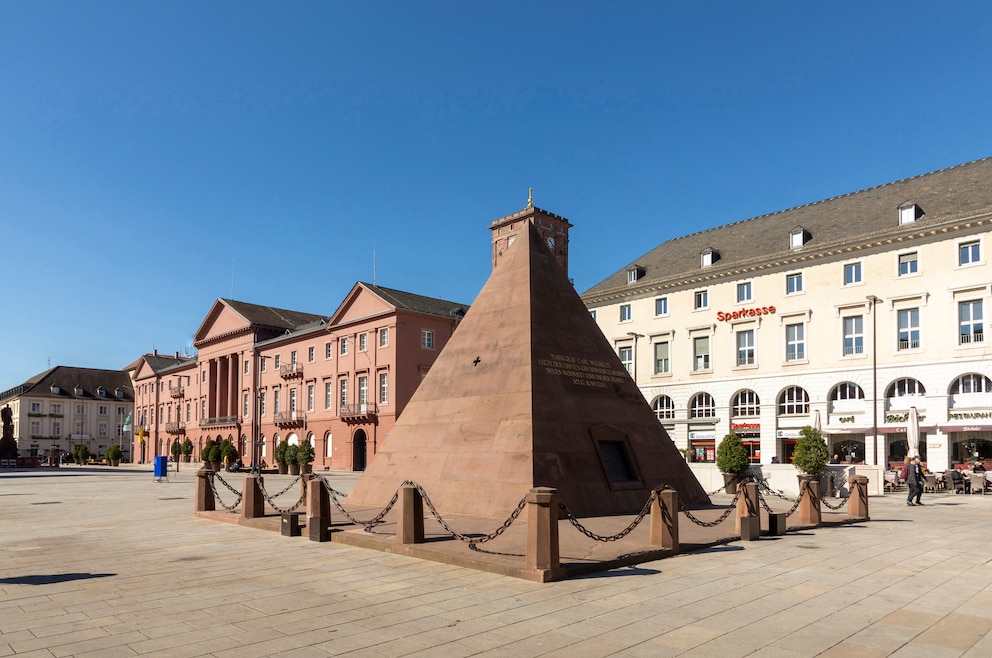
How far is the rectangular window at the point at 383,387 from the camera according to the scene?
50.2 m

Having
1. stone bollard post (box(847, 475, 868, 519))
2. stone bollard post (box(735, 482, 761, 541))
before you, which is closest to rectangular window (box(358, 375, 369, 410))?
stone bollard post (box(847, 475, 868, 519))

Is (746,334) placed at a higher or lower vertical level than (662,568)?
higher

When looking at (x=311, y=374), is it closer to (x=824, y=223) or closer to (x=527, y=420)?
(x=824, y=223)

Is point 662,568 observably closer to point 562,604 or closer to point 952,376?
point 562,604

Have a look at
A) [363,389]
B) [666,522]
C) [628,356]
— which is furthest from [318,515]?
[363,389]

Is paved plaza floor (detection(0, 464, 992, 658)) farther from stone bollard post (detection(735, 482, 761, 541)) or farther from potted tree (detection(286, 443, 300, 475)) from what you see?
potted tree (detection(286, 443, 300, 475))

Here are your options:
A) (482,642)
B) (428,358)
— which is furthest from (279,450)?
(482,642)

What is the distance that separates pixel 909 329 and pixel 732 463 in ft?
60.4

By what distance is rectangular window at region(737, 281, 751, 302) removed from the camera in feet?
141

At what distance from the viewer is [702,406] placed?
45.1 metres

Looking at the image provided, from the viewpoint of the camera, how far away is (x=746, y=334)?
43.1 metres

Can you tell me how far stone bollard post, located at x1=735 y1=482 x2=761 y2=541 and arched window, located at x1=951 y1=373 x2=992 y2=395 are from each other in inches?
1088

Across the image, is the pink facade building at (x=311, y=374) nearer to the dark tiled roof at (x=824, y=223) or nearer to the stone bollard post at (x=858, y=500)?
the dark tiled roof at (x=824, y=223)

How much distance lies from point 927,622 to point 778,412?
36.2 m
